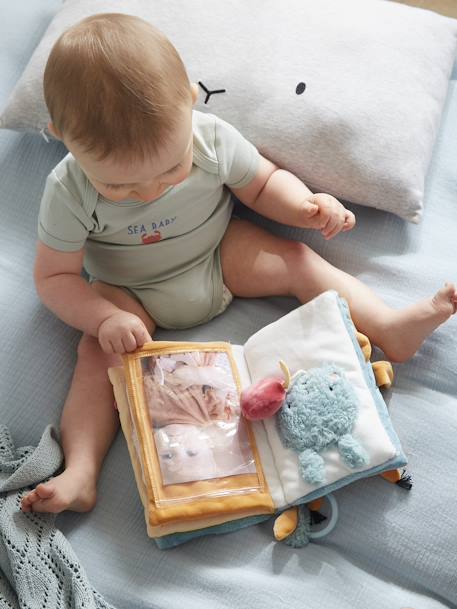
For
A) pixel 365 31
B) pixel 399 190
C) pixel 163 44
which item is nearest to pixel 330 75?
pixel 365 31

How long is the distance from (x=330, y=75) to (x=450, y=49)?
25 centimetres

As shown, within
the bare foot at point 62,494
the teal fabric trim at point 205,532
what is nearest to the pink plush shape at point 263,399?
the teal fabric trim at point 205,532

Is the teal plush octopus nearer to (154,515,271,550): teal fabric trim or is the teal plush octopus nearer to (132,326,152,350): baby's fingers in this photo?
(154,515,271,550): teal fabric trim

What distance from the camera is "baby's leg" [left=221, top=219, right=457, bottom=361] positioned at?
1.01 meters

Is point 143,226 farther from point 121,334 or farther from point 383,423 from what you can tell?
point 383,423

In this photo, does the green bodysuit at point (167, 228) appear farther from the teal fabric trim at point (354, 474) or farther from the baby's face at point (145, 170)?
the teal fabric trim at point (354, 474)

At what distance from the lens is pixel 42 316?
1126 mm

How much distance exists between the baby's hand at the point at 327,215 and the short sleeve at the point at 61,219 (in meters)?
0.31

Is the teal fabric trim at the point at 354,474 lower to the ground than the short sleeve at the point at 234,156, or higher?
lower

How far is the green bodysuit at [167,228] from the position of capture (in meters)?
1.00

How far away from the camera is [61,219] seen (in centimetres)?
99

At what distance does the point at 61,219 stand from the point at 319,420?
17.0 inches

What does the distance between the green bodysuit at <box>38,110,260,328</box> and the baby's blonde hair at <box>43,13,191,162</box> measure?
17cm

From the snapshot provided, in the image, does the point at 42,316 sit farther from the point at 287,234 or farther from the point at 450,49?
the point at 450,49
